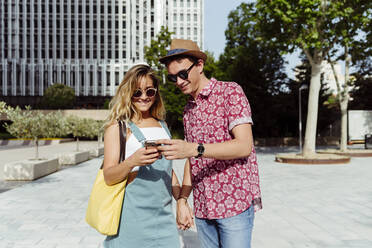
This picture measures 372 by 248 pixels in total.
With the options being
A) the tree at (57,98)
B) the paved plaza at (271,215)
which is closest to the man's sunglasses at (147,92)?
the paved plaza at (271,215)

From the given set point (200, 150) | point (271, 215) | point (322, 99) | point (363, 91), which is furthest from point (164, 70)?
point (200, 150)

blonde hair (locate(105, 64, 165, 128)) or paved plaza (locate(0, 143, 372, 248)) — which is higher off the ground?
blonde hair (locate(105, 64, 165, 128))

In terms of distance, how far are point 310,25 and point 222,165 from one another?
15.9 m

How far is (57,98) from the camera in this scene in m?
55.3

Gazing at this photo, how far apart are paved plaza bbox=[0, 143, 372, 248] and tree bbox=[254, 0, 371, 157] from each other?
6.98m

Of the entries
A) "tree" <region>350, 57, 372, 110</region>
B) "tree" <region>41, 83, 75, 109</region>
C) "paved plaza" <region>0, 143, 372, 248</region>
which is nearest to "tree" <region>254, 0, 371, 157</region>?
"paved plaza" <region>0, 143, 372, 248</region>

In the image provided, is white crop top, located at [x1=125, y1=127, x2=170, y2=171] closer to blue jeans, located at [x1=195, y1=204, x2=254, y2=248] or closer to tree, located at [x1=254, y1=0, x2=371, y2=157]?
blue jeans, located at [x1=195, y1=204, x2=254, y2=248]

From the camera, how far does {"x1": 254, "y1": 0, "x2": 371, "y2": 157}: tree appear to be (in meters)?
15.5

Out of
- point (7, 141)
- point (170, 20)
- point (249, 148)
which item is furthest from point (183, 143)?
point (170, 20)

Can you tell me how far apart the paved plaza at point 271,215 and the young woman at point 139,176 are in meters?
2.71

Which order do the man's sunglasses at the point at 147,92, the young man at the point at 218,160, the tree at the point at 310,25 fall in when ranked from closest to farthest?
the young man at the point at 218,160
the man's sunglasses at the point at 147,92
the tree at the point at 310,25

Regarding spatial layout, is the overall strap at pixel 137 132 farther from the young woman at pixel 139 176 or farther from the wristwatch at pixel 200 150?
the wristwatch at pixel 200 150

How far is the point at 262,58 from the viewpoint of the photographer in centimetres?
3166

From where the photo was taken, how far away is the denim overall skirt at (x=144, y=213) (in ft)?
7.26
